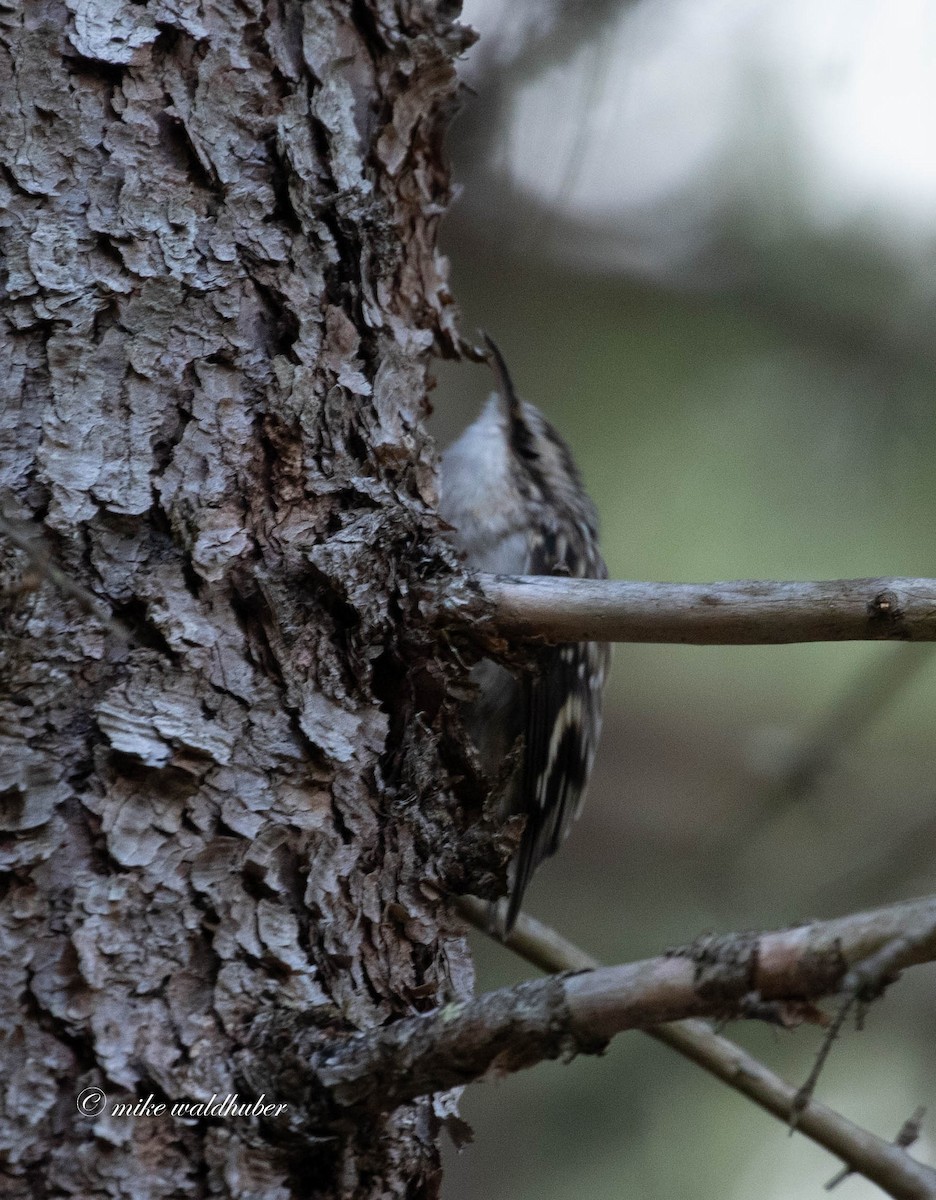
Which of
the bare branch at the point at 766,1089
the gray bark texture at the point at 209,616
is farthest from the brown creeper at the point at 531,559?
the gray bark texture at the point at 209,616

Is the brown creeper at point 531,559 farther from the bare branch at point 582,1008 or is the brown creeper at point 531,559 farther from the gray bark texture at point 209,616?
the bare branch at point 582,1008

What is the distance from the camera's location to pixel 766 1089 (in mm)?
1808

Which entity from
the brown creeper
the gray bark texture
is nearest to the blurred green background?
the brown creeper

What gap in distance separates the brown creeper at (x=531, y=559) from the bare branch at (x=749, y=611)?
2.87 feet

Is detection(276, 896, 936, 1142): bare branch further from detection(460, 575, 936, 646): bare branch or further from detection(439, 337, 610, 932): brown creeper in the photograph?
detection(439, 337, 610, 932): brown creeper

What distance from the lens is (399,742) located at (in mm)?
1519

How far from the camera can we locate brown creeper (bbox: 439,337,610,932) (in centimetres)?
240

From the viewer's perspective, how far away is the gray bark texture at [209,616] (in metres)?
1.22

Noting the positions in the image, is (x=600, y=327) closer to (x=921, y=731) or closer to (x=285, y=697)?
(x=921, y=731)

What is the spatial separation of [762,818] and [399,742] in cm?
204

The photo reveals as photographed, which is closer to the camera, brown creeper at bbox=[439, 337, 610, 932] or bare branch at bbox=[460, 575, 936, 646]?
bare branch at bbox=[460, 575, 936, 646]

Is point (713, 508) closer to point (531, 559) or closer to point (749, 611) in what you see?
point (531, 559)

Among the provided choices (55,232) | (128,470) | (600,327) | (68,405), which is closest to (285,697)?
(128,470)

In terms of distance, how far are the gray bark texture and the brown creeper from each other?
0.75m
